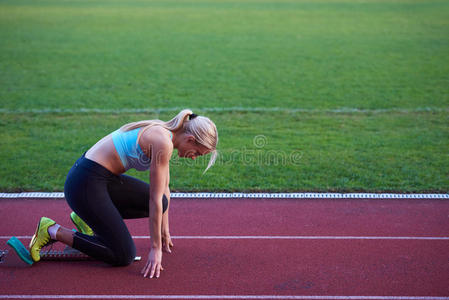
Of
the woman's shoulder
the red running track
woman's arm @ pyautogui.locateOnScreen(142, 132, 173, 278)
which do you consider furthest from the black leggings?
the woman's shoulder

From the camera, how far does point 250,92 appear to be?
39.4 feet

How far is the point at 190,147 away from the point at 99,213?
0.95 metres

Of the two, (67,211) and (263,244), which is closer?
(263,244)

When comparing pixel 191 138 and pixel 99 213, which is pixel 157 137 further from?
pixel 99 213

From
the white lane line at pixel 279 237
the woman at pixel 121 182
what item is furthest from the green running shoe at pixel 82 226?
the white lane line at pixel 279 237

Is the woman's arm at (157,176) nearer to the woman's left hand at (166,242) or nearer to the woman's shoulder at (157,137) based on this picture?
the woman's shoulder at (157,137)

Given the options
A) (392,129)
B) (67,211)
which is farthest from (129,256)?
(392,129)

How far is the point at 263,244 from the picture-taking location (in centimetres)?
495

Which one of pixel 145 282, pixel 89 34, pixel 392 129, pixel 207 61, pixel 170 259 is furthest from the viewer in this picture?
pixel 89 34

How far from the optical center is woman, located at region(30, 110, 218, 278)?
13.5 feet

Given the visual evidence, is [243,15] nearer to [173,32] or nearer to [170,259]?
[173,32]

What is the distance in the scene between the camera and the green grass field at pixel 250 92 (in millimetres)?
7172

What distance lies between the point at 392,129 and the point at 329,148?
1.71m

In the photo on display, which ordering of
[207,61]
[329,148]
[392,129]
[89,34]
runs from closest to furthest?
[329,148] → [392,129] → [207,61] → [89,34]
